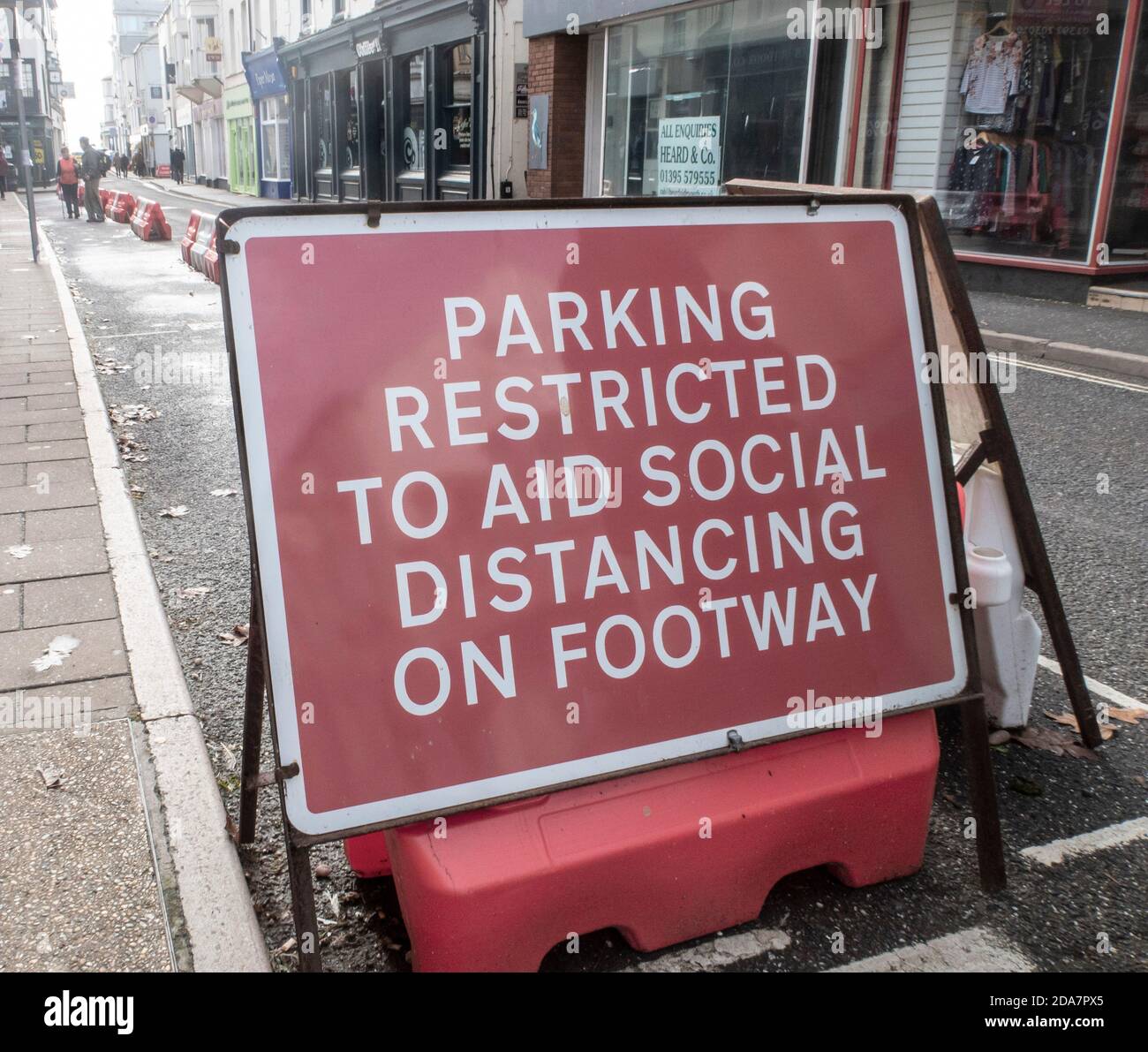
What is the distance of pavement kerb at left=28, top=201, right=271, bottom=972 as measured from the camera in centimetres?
230

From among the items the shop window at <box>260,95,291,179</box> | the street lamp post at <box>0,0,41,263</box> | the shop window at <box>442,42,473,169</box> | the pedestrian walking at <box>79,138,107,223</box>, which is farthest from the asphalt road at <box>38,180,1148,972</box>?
the shop window at <box>260,95,291,179</box>

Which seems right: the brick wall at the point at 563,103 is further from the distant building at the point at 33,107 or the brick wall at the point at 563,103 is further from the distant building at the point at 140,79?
the distant building at the point at 140,79

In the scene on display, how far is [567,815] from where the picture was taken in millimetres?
2182

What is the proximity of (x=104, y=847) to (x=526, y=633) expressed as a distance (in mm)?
1267

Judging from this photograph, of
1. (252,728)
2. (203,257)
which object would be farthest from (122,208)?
(252,728)

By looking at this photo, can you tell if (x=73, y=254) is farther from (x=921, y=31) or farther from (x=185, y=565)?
(x=185, y=565)

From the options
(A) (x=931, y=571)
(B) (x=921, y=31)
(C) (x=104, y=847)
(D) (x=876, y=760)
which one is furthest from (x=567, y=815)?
(B) (x=921, y=31)

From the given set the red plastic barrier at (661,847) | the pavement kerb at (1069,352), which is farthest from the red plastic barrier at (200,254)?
the red plastic barrier at (661,847)

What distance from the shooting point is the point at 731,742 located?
2.29 m

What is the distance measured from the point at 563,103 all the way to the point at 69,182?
17.3 metres

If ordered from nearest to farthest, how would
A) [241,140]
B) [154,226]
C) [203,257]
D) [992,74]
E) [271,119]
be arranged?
[992,74] → [203,257] → [154,226] → [271,119] → [241,140]

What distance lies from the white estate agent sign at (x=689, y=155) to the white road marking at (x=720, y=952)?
1355 centimetres

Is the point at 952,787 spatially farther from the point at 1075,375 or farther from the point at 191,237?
the point at 191,237

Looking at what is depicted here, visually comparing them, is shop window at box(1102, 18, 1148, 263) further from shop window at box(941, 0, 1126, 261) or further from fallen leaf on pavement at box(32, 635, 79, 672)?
fallen leaf on pavement at box(32, 635, 79, 672)
